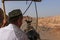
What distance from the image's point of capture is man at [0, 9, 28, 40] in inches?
140

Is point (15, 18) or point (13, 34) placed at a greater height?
point (15, 18)

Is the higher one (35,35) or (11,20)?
(11,20)

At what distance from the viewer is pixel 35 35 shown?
15.2 feet

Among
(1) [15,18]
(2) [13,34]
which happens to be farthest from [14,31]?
(1) [15,18]

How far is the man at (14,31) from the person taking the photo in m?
3.56

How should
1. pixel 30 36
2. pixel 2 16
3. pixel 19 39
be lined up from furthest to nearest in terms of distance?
pixel 2 16
pixel 30 36
pixel 19 39

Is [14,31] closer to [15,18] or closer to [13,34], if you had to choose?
[13,34]

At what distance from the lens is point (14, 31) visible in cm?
359

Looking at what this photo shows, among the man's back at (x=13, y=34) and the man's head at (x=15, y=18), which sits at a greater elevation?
the man's head at (x=15, y=18)

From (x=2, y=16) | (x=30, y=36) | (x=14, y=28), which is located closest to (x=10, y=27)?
(x=14, y=28)

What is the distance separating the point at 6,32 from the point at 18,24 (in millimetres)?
196

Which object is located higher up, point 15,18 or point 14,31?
point 15,18

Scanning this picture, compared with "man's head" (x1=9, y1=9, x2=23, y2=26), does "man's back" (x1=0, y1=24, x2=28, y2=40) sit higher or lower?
lower

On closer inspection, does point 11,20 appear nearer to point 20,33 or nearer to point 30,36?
point 20,33
